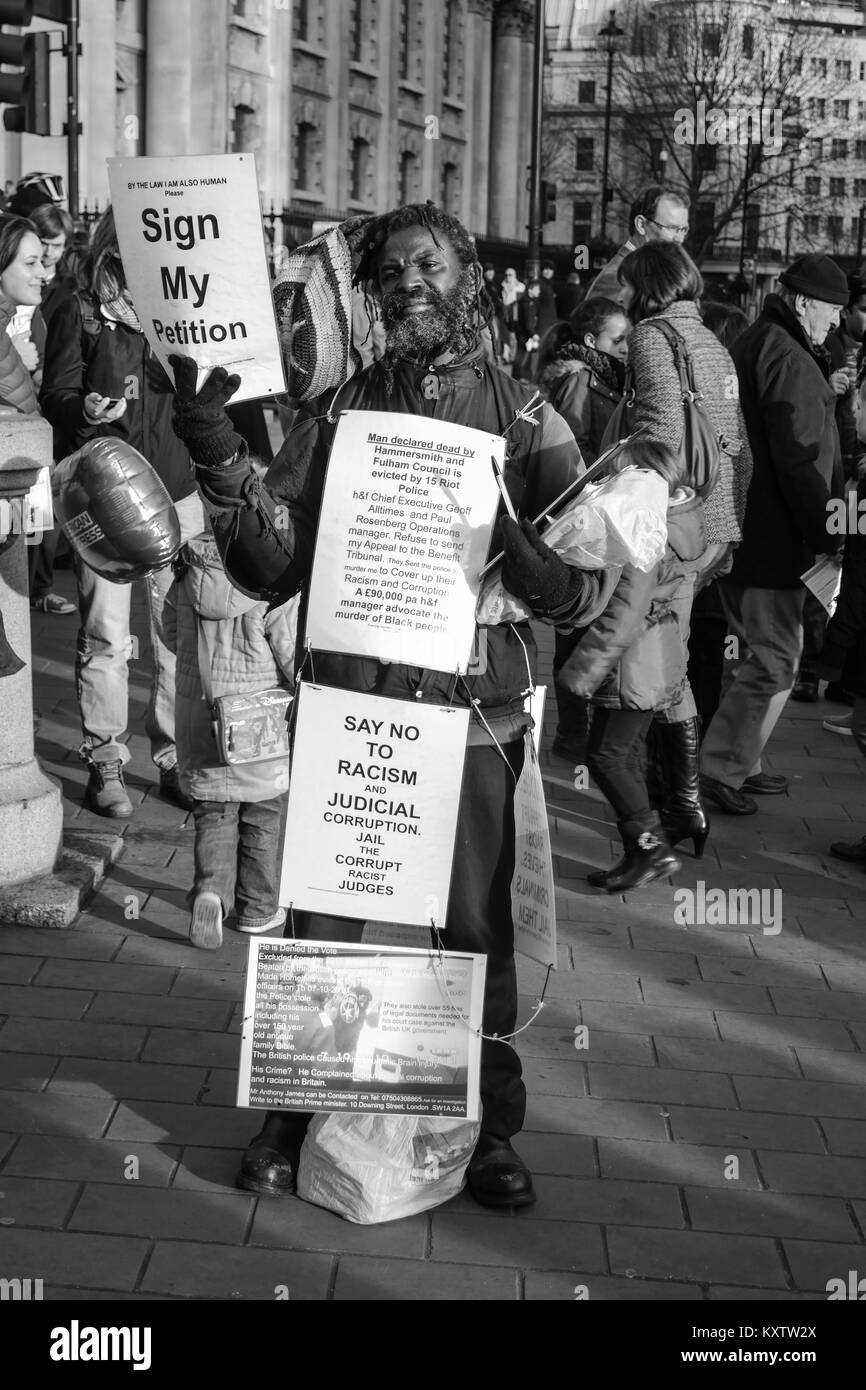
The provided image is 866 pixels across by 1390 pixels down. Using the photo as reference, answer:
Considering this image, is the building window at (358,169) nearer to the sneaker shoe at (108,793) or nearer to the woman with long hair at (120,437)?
the woman with long hair at (120,437)

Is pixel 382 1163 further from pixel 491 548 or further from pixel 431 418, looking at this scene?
pixel 431 418

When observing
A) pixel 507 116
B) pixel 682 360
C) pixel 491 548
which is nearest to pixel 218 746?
Result: pixel 491 548

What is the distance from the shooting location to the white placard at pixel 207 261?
3189 mm

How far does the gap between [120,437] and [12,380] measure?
27.8 inches

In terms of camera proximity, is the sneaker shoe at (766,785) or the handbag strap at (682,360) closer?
the handbag strap at (682,360)

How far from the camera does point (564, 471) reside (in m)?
3.54

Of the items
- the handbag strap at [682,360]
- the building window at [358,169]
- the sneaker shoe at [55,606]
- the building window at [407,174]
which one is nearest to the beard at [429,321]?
the handbag strap at [682,360]

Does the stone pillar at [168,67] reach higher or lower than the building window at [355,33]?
lower

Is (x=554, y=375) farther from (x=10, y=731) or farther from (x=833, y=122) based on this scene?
(x=833, y=122)

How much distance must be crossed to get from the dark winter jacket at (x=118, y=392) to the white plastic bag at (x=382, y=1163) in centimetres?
311

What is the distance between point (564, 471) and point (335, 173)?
1863 inches

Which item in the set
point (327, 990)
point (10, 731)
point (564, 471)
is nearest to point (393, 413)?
point (564, 471)

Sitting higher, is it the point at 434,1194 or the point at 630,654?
the point at 630,654
